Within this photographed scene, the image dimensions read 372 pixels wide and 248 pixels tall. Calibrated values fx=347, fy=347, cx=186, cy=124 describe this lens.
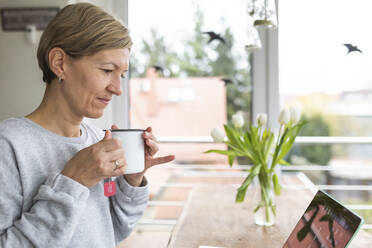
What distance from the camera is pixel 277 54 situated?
2.20 metres

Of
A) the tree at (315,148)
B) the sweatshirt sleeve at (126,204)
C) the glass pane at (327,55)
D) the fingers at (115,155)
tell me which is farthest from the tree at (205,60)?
the fingers at (115,155)

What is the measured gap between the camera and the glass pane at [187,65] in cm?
224

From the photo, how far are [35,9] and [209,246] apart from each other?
155cm

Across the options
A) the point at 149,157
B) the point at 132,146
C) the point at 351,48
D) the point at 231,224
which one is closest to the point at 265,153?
the point at 231,224

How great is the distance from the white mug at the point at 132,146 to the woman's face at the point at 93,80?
82 millimetres

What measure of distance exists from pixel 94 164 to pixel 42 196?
0.12 meters

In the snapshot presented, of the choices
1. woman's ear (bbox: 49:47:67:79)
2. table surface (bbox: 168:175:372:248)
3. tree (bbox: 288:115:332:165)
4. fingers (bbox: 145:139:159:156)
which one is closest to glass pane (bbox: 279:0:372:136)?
tree (bbox: 288:115:332:165)

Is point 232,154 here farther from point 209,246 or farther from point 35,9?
point 35,9

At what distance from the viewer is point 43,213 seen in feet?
2.33

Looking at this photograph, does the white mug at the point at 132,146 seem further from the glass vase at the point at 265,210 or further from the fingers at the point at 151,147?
the glass vase at the point at 265,210

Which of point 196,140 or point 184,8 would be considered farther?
point 196,140

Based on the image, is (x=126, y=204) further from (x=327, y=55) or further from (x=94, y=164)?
(x=327, y=55)

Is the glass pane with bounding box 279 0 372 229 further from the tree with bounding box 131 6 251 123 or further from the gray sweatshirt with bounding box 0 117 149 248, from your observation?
the gray sweatshirt with bounding box 0 117 149 248

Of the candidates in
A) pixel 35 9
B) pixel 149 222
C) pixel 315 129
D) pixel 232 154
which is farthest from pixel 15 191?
pixel 315 129
